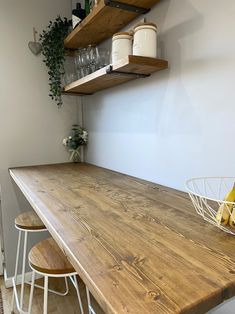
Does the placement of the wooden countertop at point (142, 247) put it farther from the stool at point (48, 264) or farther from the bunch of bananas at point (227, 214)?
the stool at point (48, 264)

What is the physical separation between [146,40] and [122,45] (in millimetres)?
166

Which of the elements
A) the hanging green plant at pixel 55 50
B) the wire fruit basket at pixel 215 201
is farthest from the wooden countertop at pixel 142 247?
the hanging green plant at pixel 55 50

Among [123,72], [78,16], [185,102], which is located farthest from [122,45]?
[78,16]

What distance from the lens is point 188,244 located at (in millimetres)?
733

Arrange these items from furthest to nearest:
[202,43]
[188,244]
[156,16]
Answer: [156,16] < [202,43] < [188,244]

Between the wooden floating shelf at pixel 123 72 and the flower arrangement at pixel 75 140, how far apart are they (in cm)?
48

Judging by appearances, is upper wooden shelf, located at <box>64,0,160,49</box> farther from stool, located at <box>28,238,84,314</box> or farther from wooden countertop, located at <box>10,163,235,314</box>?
stool, located at <box>28,238,84,314</box>

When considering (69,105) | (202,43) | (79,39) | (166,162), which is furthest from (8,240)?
(202,43)

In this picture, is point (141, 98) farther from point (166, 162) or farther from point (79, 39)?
point (79, 39)

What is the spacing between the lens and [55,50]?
6.90ft

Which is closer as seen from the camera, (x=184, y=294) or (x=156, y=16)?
(x=184, y=294)

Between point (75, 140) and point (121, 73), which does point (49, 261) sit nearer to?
point (121, 73)

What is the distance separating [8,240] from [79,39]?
1.78 meters

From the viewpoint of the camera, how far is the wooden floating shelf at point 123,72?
126 cm
